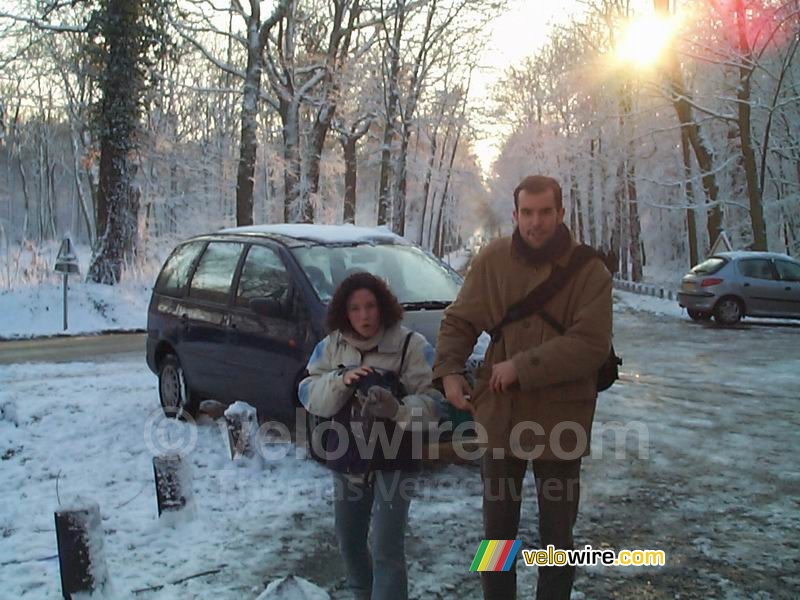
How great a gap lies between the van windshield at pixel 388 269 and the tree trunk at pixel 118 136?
52.6ft

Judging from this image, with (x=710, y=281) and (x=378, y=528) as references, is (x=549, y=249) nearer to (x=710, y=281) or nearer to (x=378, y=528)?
(x=378, y=528)

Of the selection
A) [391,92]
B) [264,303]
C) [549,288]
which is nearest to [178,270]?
[264,303]

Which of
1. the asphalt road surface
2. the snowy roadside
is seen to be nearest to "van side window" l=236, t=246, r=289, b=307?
the asphalt road surface

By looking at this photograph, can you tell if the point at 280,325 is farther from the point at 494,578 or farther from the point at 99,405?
the point at 494,578

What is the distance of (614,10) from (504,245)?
1346 inches

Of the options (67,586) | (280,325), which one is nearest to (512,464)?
(67,586)

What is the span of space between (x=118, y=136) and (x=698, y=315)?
51.4ft

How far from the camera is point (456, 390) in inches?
128

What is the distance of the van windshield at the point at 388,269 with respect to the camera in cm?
668

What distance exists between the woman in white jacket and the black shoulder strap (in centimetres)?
56

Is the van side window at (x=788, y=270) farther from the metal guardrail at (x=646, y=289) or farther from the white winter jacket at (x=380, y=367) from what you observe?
the white winter jacket at (x=380, y=367)

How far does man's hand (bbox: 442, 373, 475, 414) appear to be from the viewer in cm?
325

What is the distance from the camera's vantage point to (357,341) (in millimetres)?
3580

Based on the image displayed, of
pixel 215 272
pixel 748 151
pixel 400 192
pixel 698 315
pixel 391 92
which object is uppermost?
pixel 391 92
